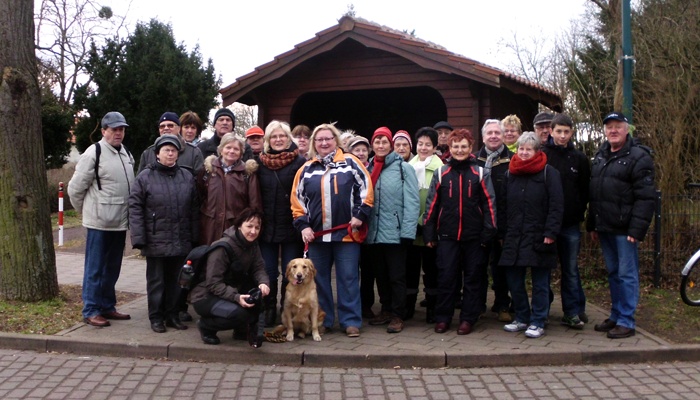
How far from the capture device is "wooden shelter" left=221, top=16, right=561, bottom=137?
9.39 m

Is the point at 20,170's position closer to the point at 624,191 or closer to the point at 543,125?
the point at 543,125

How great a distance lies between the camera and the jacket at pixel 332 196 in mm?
6016

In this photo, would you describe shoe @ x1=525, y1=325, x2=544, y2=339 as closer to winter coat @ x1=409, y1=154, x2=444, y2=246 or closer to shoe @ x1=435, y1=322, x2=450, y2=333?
shoe @ x1=435, y1=322, x2=450, y2=333

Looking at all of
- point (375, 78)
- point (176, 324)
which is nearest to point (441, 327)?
point (176, 324)

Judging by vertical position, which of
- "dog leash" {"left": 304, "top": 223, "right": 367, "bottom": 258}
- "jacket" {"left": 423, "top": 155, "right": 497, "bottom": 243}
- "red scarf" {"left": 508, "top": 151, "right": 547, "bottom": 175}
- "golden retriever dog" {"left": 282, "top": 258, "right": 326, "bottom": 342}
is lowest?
"golden retriever dog" {"left": 282, "top": 258, "right": 326, "bottom": 342}

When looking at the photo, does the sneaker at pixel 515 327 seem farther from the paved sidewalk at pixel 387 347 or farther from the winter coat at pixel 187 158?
the winter coat at pixel 187 158

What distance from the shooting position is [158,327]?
627 centimetres

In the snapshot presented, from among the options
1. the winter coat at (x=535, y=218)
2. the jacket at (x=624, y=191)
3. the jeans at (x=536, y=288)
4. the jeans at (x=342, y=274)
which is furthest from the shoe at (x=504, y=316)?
the jeans at (x=342, y=274)

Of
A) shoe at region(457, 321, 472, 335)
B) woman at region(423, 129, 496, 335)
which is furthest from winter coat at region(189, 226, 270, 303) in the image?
shoe at region(457, 321, 472, 335)

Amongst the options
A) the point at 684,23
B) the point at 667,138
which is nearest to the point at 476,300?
the point at 667,138

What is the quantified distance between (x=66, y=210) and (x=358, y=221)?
1887cm

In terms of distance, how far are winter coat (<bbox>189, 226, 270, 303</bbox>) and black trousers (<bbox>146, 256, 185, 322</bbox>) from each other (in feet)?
2.13

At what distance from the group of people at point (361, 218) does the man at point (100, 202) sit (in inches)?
0.5

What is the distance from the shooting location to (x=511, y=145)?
7078mm
